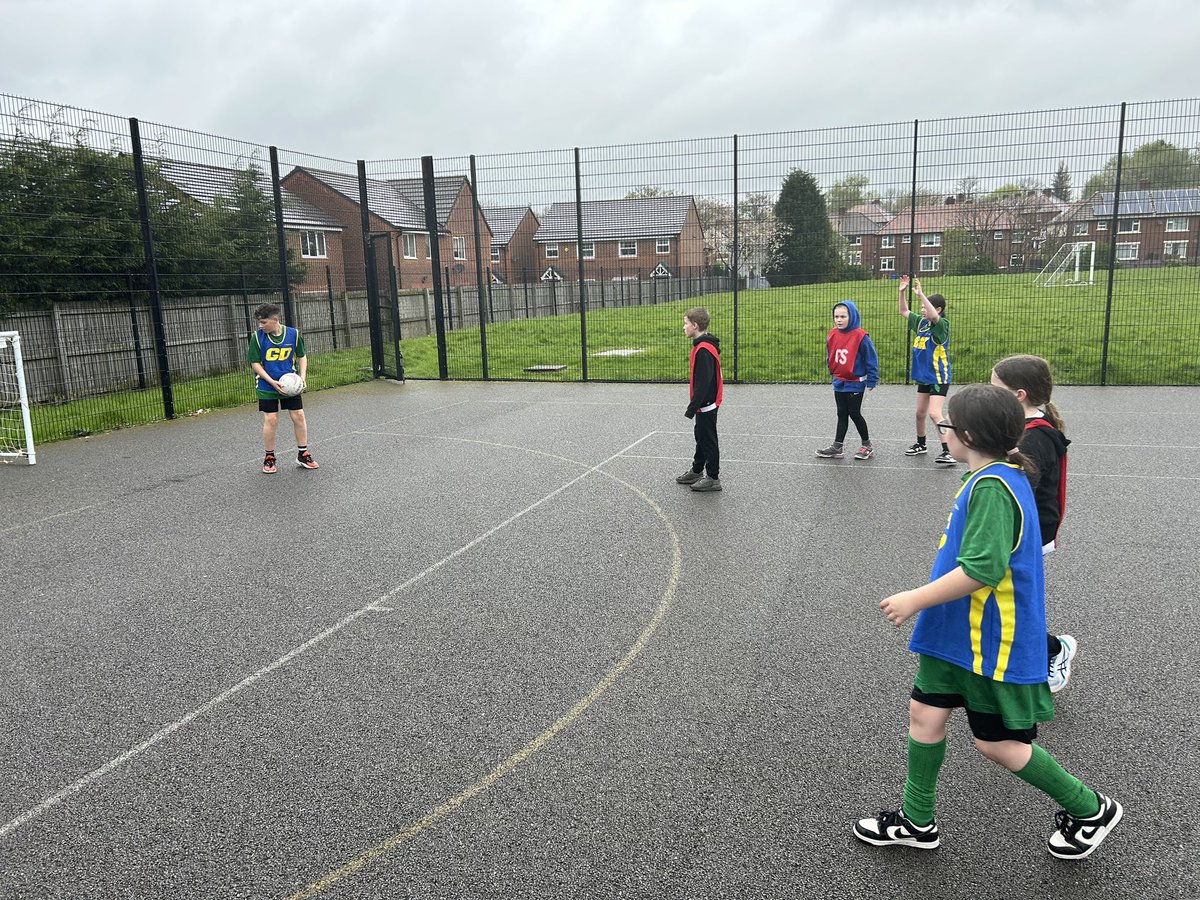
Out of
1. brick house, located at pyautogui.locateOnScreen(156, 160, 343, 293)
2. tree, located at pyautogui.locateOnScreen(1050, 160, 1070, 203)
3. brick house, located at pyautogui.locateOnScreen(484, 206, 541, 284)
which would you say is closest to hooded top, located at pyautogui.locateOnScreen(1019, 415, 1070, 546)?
tree, located at pyautogui.locateOnScreen(1050, 160, 1070, 203)

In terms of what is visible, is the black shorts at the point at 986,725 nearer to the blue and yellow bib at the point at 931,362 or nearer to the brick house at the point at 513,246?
the blue and yellow bib at the point at 931,362

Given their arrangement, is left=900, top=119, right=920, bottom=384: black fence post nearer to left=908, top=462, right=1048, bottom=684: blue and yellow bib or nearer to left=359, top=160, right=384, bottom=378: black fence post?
left=359, top=160, right=384, bottom=378: black fence post

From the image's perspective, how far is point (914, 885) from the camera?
8.81ft

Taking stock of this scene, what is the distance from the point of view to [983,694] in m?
2.67

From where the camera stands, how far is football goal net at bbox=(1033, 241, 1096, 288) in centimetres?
1412

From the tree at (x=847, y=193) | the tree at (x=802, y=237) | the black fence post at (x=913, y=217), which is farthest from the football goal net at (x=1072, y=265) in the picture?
the tree at (x=802, y=237)

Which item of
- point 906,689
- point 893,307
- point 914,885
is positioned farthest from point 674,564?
point 893,307

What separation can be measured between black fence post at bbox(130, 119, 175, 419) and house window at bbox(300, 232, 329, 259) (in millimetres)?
8687

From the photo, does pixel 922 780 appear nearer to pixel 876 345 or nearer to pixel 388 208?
pixel 876 345

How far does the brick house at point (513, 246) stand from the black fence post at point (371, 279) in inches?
92.4

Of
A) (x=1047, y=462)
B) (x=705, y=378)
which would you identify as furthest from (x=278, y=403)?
(x=1047, y=462)

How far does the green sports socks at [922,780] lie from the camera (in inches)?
109

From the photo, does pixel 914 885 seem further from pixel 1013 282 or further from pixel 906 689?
pixel 1013 282

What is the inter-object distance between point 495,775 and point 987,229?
1309 centimetres
